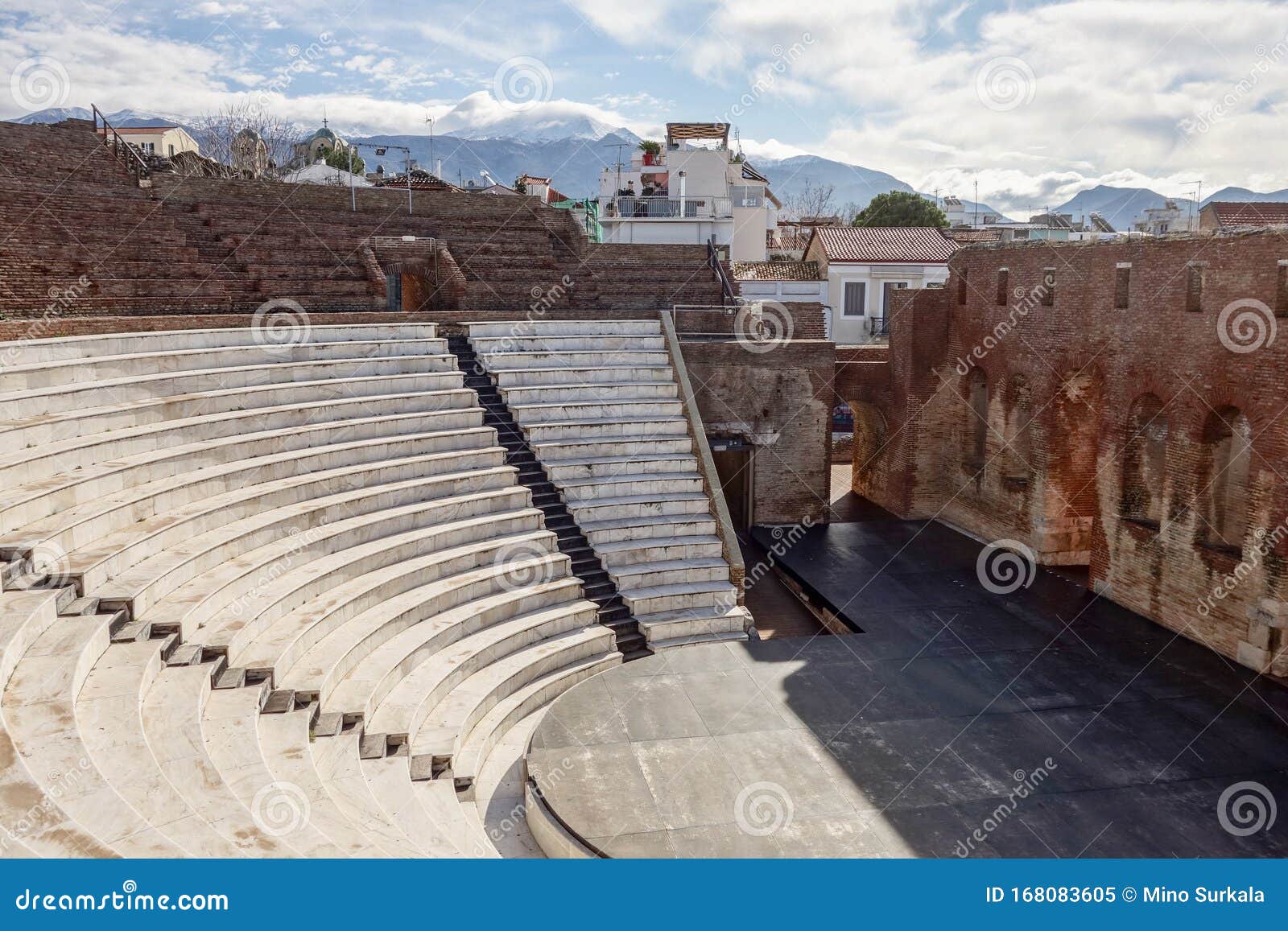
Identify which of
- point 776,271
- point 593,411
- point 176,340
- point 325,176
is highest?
point 325,176

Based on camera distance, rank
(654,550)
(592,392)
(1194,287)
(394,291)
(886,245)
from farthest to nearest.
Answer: (886,245), (394,291), (592,392), (654,550), (1194,287)

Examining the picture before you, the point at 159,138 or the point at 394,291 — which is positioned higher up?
the point at 159,138

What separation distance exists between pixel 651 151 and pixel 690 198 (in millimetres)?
11356

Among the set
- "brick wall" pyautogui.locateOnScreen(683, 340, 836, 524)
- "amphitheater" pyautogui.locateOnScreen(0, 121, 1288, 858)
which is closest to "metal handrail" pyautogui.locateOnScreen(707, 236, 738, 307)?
"amphitheater" pyautogui.locateOnScreen(0, 121, 1288, 858)

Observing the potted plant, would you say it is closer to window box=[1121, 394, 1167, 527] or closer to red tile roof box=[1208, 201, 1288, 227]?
red tile roof box=[1208, 201, 1288, 227]

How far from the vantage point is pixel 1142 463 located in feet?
43.6

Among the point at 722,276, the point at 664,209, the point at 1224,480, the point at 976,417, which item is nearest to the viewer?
the point at 1224,480

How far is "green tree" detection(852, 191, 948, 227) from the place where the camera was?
136 feet

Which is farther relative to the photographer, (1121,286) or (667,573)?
(1121,286)

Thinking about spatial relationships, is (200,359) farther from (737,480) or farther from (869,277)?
(869,277)

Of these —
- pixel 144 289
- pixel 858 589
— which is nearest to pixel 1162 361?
pixel 858 589

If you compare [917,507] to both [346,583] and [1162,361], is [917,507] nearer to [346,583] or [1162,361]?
[1162,361]

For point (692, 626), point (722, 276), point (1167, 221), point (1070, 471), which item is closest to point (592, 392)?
point (692, 626)

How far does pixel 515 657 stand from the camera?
10.5 meters
